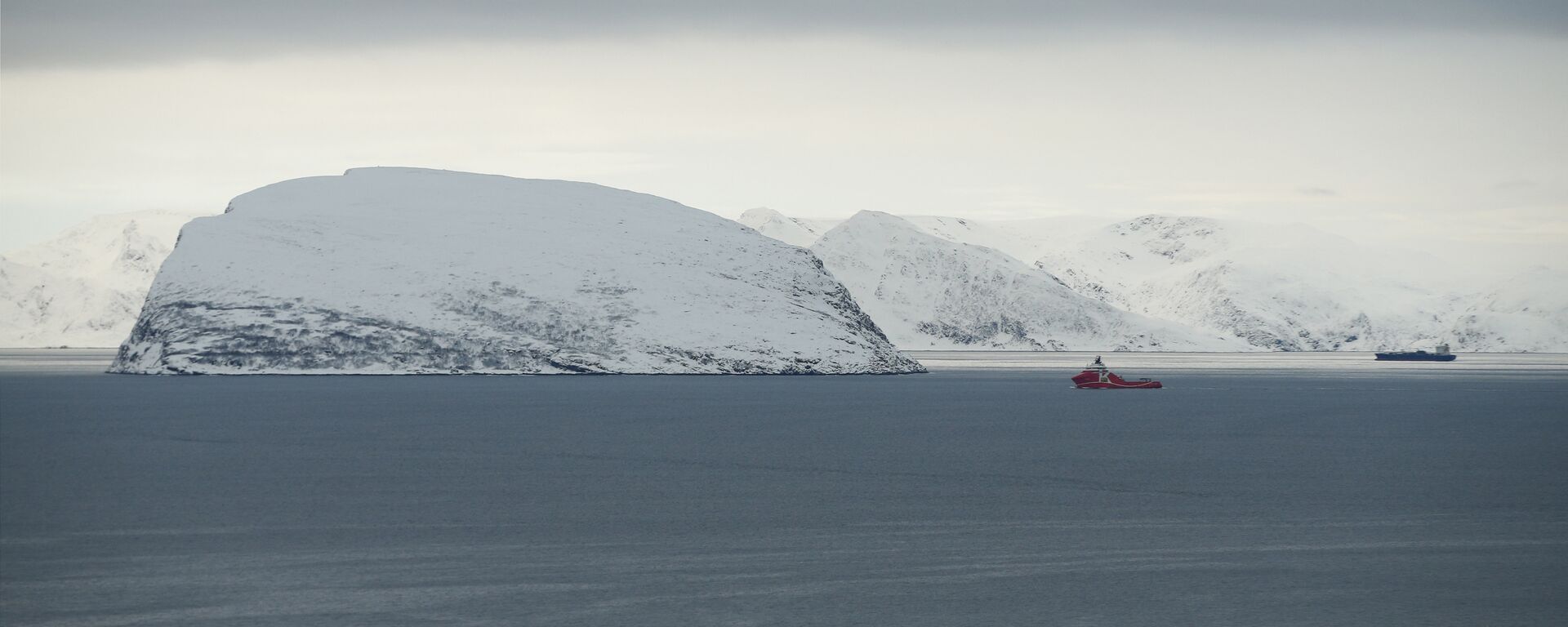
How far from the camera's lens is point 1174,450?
175ft

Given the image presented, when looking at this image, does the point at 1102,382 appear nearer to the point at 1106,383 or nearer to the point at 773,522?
the point at 1106,383

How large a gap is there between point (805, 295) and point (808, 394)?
6760 centimetres

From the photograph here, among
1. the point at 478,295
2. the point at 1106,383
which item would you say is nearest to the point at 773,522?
the point at 1106,383

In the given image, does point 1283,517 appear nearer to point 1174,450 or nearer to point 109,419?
point 1174,450

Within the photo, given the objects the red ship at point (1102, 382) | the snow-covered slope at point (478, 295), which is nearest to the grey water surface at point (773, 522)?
the red ship at point (1102, 382)

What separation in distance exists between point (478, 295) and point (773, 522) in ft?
417

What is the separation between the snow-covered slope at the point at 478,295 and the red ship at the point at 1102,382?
33.0m

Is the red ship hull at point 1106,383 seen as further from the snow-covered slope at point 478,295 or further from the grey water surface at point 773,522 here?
the grey water surface at point 773,522

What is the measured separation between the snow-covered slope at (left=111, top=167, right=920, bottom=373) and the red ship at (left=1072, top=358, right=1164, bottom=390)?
33.0 meters

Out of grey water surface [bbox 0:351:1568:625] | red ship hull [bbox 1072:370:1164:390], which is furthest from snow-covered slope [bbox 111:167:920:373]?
grey water surface [bbox 0:351:1568:625]

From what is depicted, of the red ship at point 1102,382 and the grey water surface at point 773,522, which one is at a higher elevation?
the red ship at point 1102,382

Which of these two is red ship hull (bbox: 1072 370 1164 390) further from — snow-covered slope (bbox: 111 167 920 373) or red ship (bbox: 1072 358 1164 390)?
snow-covered slope (bbox: 111 167 920 373)

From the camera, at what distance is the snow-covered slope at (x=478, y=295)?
142500 millimetres

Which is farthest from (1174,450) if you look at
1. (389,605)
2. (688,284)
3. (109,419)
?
(688,284)
